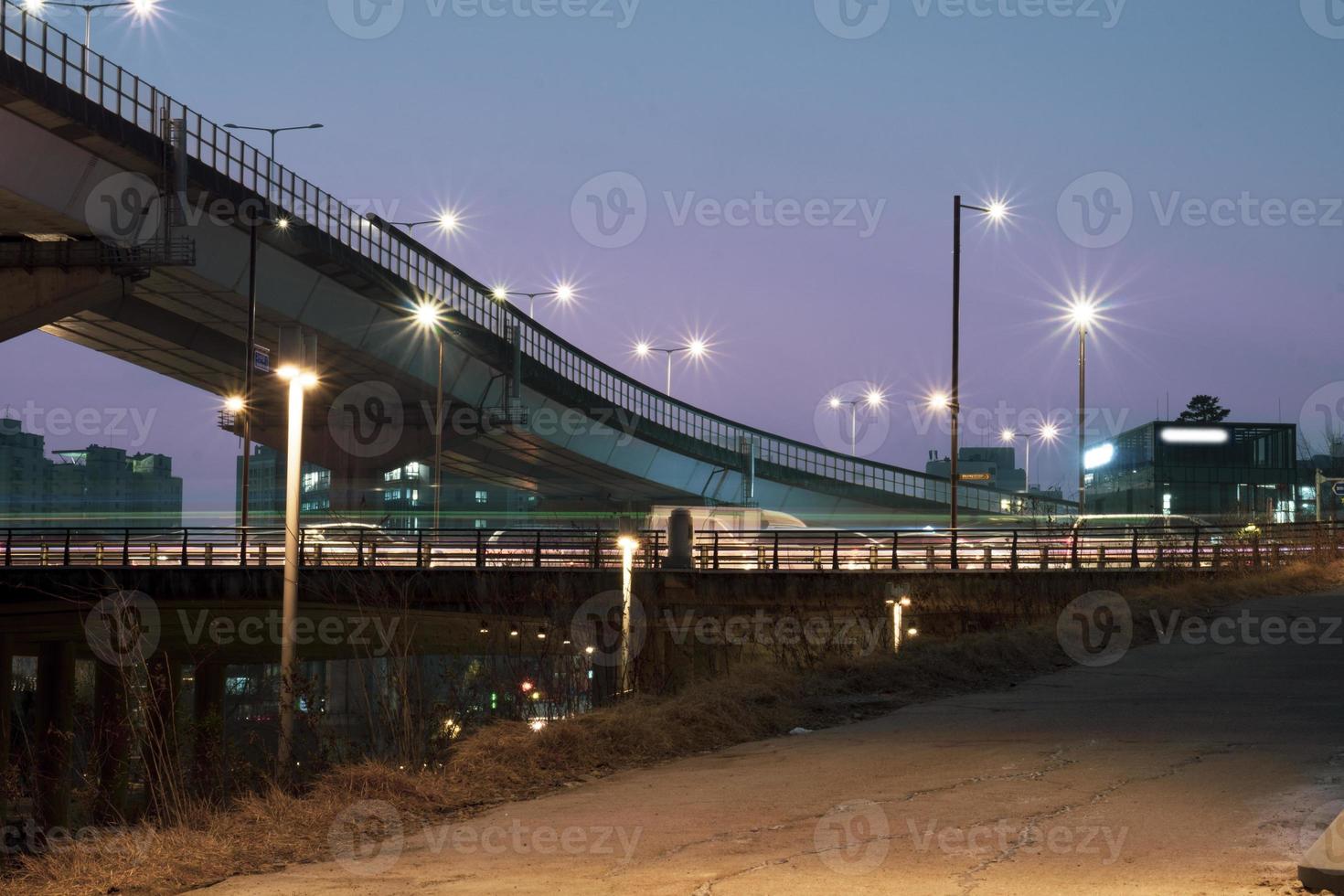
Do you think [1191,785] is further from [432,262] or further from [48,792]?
[432,262]

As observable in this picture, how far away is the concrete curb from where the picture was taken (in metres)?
7.06

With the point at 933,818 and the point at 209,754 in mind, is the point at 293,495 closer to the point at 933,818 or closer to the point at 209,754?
the point at 209,754

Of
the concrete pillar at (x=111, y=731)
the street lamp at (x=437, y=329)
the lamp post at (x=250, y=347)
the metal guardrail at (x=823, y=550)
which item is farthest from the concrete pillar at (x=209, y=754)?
the street lamp at (x=437, y=329)

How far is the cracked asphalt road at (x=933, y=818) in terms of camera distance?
785cm

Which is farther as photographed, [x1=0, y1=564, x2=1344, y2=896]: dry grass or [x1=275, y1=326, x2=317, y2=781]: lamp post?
[x1=275, y1=326, x2=317, y2=781]: lamp post

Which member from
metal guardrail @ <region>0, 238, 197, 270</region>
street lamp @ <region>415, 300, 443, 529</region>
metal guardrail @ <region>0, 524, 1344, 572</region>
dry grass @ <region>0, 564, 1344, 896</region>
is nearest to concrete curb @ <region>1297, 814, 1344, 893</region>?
dry grass @ <region>0, 564, 1344, 896</region>

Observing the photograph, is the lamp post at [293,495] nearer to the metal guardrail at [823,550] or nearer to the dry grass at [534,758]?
the dry grass at [534,758]

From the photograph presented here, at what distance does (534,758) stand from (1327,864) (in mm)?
6512

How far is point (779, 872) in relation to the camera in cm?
801

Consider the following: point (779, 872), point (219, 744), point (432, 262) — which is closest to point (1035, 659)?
point (219, 744)

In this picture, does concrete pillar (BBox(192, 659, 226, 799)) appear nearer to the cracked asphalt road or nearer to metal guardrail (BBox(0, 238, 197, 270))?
the cracked asphalt road

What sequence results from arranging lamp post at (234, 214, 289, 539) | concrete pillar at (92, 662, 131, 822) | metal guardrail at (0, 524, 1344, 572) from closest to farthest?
concrete pillar at (92, 662, 131, 822)
metal guardrail at (0, 524, 1344, 572)
lamp post at (234, 214, 289, 539)

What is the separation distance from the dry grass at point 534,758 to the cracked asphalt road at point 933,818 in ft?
1.39

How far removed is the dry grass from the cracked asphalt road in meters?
0.42
